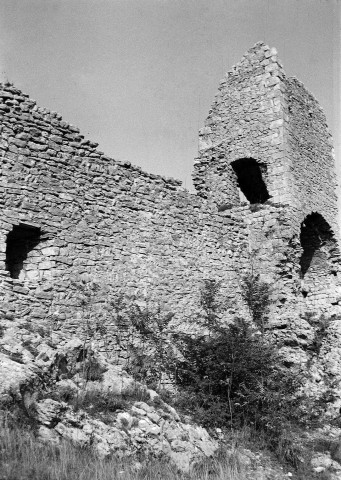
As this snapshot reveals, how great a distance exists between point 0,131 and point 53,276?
8.68ft

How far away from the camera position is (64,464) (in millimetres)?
5383

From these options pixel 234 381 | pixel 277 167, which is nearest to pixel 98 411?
pixel 234 381

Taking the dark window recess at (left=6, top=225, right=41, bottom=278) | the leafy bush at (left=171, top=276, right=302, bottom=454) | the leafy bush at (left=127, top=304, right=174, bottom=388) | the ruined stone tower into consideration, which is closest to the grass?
the leafy bush at (left=171, top=276, right=302, bottom=454)

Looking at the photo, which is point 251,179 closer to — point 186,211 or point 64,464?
point 186,211

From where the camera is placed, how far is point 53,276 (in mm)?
9266

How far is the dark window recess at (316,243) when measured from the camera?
14.8 metres

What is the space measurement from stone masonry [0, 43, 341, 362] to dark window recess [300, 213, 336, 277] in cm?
3

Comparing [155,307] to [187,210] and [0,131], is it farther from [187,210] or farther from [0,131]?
[0,131]

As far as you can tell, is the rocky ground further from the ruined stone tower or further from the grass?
the ruined stone tower

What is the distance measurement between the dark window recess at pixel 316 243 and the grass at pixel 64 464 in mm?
9321

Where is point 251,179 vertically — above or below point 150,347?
above

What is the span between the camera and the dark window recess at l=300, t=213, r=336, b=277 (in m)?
14.8

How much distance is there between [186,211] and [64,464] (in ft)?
23.4

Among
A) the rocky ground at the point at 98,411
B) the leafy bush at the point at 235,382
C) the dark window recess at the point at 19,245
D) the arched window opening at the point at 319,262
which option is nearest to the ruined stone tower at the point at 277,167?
the arched window opening at the point at 319,262
